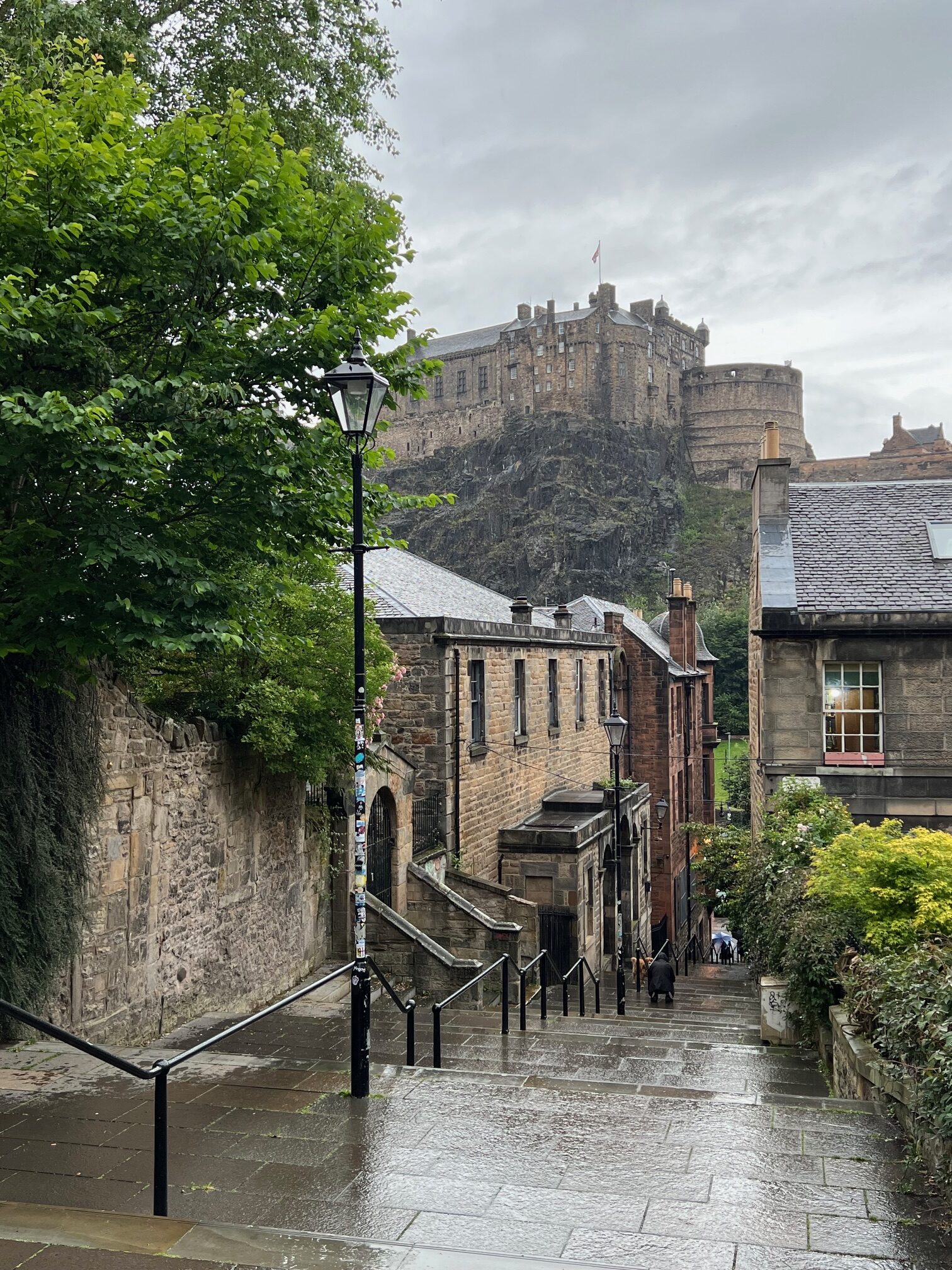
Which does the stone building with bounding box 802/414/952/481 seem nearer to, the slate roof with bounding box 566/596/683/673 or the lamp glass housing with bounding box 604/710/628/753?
the slate roof with bounding box 566/596/683/673

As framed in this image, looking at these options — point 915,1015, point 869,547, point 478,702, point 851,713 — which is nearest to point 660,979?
point 851,713

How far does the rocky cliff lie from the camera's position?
102 m

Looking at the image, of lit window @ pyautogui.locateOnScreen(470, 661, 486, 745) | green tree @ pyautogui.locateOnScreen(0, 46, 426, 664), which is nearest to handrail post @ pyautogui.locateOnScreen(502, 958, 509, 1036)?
green tree @ pyautogui.locateOnScreen(0, 46, 426, 664)

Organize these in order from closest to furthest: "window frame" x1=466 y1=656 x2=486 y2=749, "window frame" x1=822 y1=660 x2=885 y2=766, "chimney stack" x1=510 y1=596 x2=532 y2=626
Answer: "window frame" x1=822 y1=660 x2=885 y2=766 < "window frame" x1=466 y1=656 x2=486 y2=749 < "chimney stack" x1=510 y1=596 x2=532 y2=626

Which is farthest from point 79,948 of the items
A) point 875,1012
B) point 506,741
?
point 506,741

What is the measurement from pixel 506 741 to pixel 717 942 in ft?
85.3

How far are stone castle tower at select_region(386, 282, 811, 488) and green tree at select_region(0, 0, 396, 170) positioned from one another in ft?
316

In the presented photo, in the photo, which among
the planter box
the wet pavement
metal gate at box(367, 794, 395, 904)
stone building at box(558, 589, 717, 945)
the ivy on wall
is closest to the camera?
the wet pavement

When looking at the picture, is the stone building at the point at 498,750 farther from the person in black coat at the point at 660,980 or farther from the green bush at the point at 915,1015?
the green bush at the point at 915,1015

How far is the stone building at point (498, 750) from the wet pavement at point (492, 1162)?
28.9 feet

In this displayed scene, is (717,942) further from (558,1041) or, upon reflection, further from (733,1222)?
(733,1222)

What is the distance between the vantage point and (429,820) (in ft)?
63.7

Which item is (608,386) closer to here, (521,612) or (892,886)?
(521,612)

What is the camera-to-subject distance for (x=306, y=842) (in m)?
14.0
